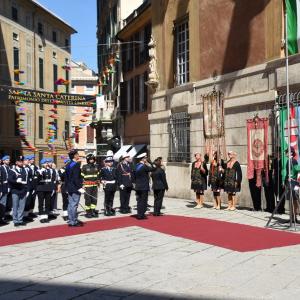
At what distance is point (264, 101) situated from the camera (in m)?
15.4

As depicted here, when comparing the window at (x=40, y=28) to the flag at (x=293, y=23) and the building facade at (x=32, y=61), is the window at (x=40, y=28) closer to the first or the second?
the building facade at (x=32, y=61)

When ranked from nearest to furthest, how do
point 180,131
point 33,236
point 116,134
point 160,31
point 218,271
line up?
point 218,271, point 33,236, point 180,131, point 160,31, point 116,134

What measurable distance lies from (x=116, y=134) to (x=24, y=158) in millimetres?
22783

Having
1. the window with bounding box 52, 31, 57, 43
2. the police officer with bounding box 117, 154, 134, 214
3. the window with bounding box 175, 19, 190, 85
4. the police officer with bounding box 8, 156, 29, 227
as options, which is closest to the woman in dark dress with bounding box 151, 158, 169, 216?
the police officer with bounding box 117, 154, 134, 214

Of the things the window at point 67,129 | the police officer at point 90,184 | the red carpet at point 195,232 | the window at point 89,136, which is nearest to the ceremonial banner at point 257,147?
the red carpet at point 195,232

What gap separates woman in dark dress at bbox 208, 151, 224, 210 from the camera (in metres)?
16.1

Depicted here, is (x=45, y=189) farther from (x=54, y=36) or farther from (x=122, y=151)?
(x=54, y=36)

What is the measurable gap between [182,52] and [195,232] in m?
11.0

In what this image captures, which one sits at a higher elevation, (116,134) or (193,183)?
(116,134)

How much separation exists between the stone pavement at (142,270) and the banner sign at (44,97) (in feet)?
54.8

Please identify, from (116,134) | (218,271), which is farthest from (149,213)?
(116,134)

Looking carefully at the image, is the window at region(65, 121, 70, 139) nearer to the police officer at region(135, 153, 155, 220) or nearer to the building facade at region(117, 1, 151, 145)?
the building facade at region(117, 1, 151, 145)

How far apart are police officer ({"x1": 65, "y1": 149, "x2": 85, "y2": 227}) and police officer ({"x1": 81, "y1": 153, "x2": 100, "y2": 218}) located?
1.72 meters

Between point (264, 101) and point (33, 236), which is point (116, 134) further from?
point (33, 236)
